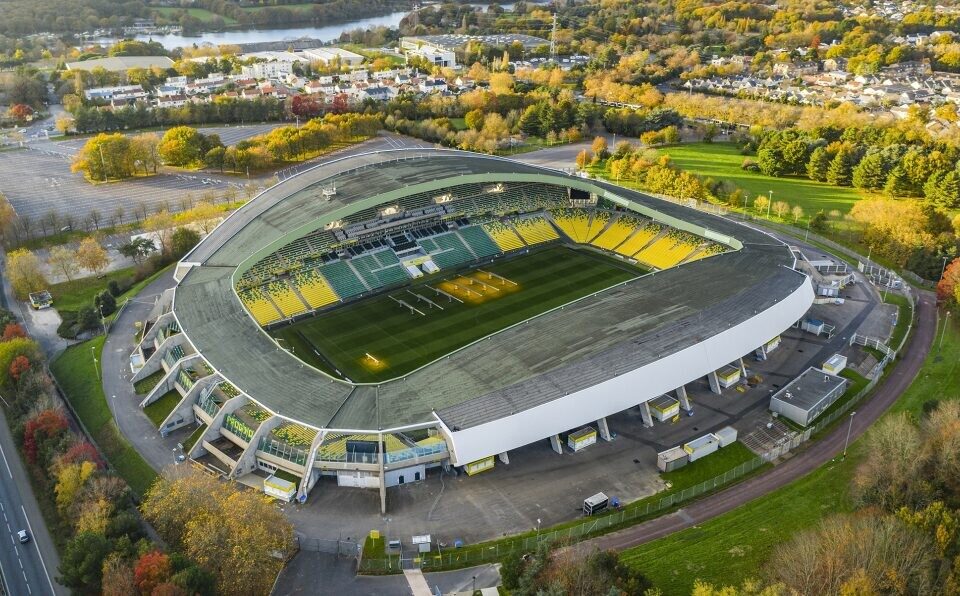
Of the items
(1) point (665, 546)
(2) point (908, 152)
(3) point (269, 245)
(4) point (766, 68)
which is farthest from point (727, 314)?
(4) point (766, 68)

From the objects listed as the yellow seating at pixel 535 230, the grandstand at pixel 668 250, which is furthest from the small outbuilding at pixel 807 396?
the yellow seating at pixel 535 230

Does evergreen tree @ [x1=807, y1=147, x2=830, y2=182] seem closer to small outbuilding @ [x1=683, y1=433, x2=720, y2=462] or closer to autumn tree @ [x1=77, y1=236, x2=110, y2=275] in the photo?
small outbuilding @ [x1=683, y1=433, x2=720, y2=462]

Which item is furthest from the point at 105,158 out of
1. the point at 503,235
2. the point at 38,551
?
the point at 38,551

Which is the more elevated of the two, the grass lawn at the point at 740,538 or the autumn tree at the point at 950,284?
the autumn tree at the point at 950,284

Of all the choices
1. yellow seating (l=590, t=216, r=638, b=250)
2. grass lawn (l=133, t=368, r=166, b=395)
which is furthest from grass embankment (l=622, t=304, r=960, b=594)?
grass lawn (l=133, t=368, r=166, b=395)

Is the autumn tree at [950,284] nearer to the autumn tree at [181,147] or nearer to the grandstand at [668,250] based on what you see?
the grandstand at [668,250]

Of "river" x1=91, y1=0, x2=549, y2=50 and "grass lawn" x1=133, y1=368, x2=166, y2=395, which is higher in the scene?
"river" x1=91, y1=0, x2=549, y2=50

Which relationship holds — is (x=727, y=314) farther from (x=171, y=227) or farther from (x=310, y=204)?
(x=171, y=227)
